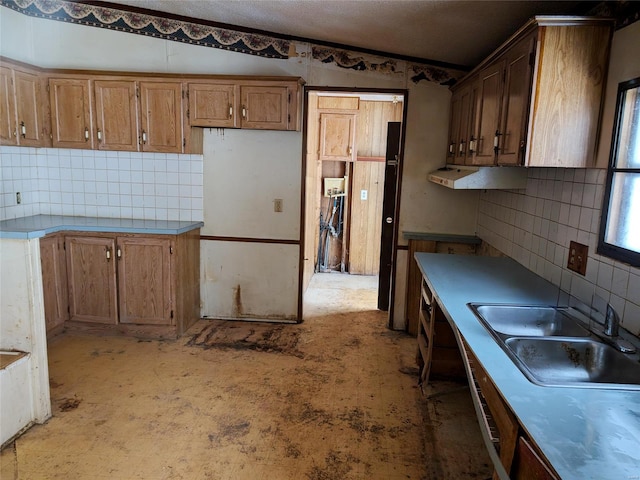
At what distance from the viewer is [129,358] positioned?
3.47 m

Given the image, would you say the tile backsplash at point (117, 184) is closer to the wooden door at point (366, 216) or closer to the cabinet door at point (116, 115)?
the cabinet door at point (116, 115)

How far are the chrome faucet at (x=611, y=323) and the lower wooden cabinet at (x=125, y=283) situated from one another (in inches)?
120

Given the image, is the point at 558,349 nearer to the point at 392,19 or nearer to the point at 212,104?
the point at 392,19

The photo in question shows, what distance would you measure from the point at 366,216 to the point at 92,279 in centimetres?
350

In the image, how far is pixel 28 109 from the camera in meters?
3.68

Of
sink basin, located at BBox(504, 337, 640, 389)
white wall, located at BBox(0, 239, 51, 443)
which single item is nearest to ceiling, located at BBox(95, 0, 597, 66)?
sink basin, located at BBox(504, 337, 640, 389)

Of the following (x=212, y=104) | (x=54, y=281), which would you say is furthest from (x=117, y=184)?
(x=212, y=104)

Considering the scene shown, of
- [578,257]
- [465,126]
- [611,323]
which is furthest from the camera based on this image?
[465,126]

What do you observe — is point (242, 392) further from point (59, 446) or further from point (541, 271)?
point (541, 271)

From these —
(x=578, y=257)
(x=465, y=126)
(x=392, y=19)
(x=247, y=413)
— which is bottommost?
(x=247, y=413)

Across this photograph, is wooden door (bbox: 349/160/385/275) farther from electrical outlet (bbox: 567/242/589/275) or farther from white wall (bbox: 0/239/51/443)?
white wall (bbox: 0/239/51/443)

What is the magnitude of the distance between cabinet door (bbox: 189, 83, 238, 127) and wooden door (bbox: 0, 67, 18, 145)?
4.35ft

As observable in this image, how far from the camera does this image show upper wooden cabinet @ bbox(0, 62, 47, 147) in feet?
11.3

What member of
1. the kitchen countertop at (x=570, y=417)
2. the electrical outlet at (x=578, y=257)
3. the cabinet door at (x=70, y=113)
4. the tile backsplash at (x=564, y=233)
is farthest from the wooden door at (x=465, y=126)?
the cabinet door at (x=70, y=113)
